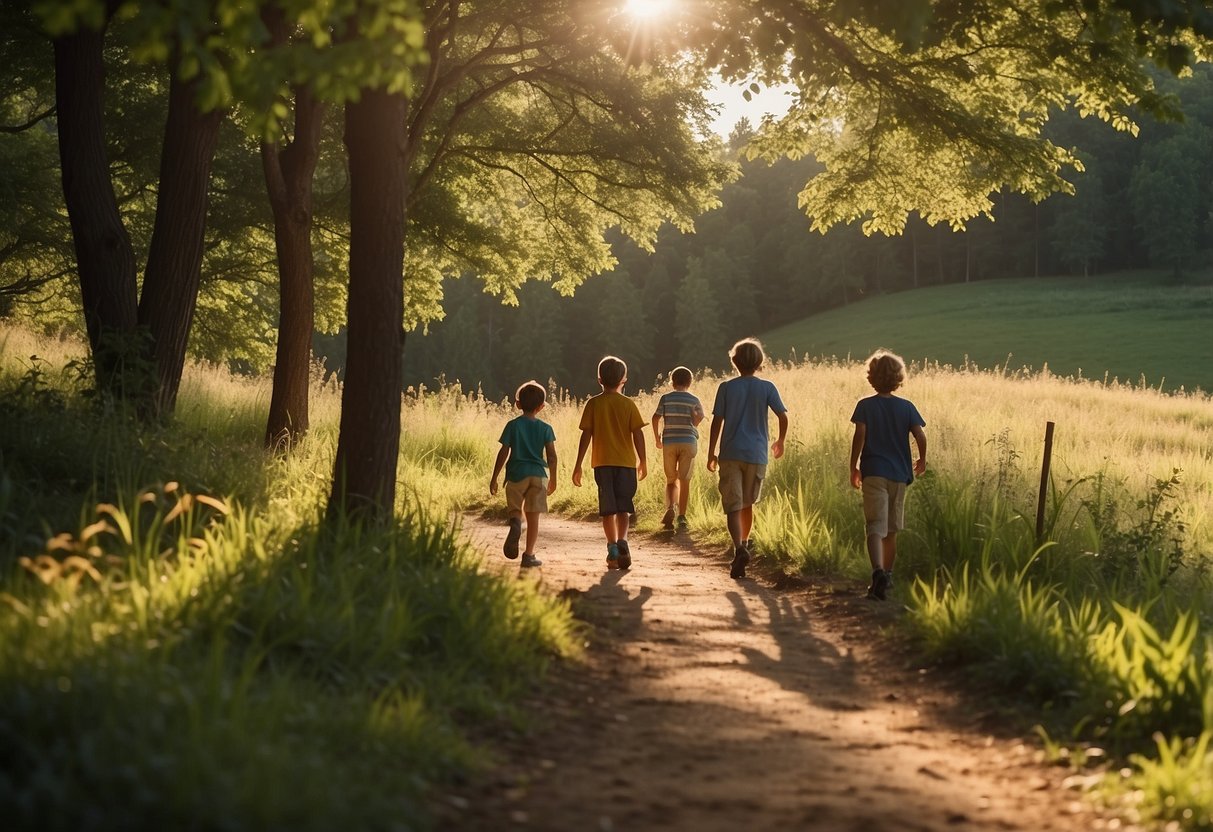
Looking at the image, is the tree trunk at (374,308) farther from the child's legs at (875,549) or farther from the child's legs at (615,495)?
the child's legs at (875,549)

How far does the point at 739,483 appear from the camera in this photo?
1004 cm

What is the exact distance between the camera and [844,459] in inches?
539

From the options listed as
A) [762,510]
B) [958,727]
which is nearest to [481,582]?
[958,727]

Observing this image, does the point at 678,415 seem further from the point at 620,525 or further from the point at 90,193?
the point at 90,193

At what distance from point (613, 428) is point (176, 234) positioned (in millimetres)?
4582

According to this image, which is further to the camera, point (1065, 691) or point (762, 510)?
point (762, 510)

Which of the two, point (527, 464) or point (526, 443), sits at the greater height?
point (526, 443)

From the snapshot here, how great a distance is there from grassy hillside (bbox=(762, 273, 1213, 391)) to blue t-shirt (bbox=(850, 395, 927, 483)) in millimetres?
33682

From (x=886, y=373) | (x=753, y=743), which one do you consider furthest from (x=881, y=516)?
(x=753, y=743)

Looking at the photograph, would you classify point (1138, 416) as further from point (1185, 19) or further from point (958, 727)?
point (958, 727)

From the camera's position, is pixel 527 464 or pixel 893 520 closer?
pixel 893 520

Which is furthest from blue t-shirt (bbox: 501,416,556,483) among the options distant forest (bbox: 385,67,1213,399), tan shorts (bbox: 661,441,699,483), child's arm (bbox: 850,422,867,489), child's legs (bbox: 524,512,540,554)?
distant forest (bbox: 385,67,1213,399)

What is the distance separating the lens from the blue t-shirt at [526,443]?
9.72 metres

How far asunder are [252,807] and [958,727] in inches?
142
